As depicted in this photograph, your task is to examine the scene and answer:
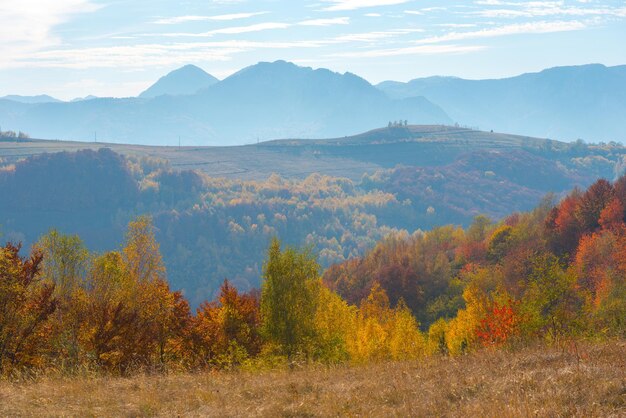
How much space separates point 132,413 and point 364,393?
572 cm

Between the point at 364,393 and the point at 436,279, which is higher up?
the point at 364,393

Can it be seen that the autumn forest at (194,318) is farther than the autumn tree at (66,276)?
No

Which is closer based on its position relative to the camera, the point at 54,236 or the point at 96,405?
the point at 96,405

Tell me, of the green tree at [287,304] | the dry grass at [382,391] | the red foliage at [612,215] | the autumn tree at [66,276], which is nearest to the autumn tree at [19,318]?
the autumn tree at [66,276]

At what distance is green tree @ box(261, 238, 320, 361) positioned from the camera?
3356cm

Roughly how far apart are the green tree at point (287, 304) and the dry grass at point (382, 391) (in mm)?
14897


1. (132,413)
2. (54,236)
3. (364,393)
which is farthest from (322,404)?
(54,236)

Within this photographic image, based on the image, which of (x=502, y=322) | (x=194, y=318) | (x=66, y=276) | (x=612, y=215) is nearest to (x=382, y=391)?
(x=66, y=276)

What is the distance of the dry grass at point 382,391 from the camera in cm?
1278

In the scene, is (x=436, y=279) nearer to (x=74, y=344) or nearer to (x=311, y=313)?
(x=311, y=313)

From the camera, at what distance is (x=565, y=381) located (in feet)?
44.6

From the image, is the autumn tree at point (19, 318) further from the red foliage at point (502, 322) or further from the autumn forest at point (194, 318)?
the red foliage at point (502, 322)

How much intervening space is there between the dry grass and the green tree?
48.9 feet

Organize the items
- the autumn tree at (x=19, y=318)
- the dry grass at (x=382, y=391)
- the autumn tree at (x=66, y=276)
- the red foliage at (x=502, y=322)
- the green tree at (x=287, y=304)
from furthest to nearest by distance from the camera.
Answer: the green tree at (x=287, y=304) < the red foliage at (x=502, y=322) < the autumn tree at (x=66, y=276) < the autumn tree at (x=19, y=318) < the dry grass at (x=382, y=391)
